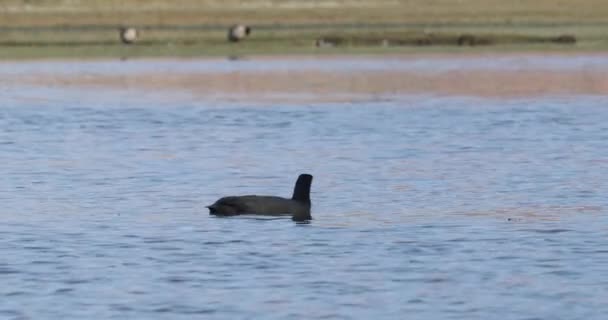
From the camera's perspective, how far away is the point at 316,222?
18.8 meters

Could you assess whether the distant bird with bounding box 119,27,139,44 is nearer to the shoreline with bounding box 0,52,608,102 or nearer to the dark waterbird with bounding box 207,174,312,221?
the shoreline with bounding box 0,52,608,102

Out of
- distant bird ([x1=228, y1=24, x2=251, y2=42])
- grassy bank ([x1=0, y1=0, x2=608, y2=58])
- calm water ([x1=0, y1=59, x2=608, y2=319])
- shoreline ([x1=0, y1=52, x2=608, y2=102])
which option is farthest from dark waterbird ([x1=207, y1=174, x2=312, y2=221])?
distant bird ([x1=228, y1=24, x2=251, y2=42])

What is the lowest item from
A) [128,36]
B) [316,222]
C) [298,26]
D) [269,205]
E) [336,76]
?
[298,26]

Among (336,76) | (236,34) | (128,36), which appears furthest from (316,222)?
(128,36)

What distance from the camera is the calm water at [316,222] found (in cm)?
1389

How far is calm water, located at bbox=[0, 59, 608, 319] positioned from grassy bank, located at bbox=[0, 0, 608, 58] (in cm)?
2753

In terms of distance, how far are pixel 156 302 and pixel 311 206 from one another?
21.7ft

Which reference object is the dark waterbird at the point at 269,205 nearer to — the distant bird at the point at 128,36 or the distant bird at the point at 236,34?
the distant bird at the point at 236,34

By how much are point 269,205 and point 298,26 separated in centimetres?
5315

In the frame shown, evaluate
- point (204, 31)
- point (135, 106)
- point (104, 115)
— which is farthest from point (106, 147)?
point (204, 31)

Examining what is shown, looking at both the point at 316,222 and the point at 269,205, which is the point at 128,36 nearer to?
the point at 269,205

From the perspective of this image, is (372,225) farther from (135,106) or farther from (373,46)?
(373,46)

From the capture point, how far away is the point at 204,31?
232 feet

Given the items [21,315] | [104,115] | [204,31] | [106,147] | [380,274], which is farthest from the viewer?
[204,31]
